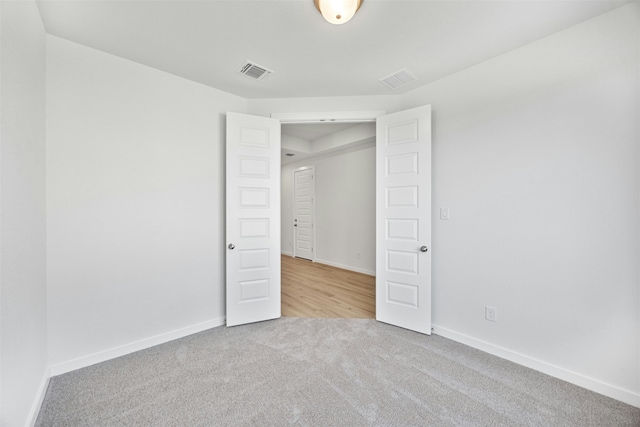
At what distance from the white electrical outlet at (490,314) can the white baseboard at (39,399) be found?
3.31 meters

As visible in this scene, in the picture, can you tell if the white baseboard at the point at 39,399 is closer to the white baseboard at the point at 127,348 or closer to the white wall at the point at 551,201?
the white baseboard at the point at 127,348

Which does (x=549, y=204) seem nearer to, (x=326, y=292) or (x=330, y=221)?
(x=326, y=292)

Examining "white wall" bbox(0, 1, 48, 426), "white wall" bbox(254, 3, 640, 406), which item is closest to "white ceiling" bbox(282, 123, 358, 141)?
"white wall" bbox(254, 3, 640, 406)

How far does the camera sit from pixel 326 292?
3.97 m

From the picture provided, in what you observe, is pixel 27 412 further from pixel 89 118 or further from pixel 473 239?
pixel 473 239

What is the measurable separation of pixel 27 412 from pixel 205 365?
974 millimetres

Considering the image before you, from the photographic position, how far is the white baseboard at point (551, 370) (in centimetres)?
171

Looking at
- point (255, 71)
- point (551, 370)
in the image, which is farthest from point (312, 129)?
point (551, 370)

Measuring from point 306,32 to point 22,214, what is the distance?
2.20 m

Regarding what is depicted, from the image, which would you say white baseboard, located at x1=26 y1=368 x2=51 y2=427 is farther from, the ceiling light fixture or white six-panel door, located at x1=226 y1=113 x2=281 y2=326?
the ceiling light fixture

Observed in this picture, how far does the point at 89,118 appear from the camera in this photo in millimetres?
2129

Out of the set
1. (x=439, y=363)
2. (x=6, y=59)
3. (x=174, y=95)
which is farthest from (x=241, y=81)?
(x=439, y=363)

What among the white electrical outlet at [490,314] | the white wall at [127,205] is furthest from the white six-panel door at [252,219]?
the white electrical outlet at [490,314]

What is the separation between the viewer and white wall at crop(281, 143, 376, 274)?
4.92 m
